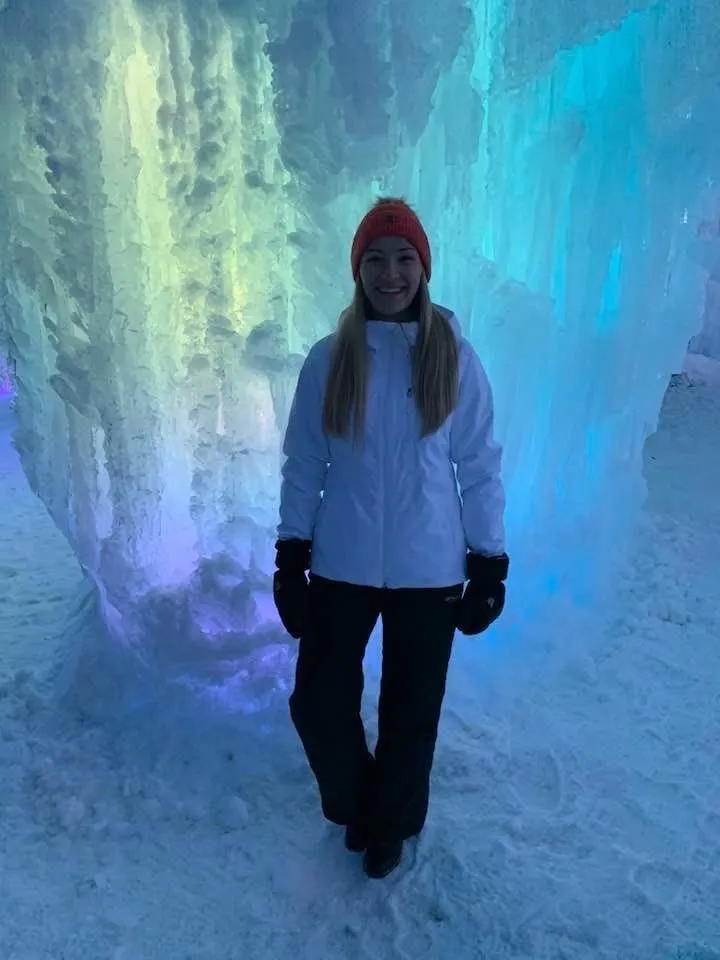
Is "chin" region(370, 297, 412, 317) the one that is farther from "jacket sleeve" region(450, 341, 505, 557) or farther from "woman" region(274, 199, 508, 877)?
"jacket sleeve" region(450, 341, 505, 557)

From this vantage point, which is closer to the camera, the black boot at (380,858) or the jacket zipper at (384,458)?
the jacket zipper at (384,458)

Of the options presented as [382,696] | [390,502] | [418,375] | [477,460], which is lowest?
[382,696]

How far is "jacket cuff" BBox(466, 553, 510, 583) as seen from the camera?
77.5 inches

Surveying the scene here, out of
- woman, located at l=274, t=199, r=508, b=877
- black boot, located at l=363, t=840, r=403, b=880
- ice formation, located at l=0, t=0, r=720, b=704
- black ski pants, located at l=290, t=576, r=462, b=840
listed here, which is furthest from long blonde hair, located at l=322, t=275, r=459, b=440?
black boot, located at l=363, t=840, r=403, b=880

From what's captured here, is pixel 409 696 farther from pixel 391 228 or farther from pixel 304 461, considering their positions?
pixel 391 228

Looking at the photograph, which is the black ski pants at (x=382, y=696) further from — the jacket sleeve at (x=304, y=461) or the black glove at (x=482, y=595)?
the jacket sleeve at (x=304, y=461)

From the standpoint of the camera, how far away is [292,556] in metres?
1.98

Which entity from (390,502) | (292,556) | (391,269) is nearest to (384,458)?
(390,502)

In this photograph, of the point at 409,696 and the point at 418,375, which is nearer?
the point at 418,375

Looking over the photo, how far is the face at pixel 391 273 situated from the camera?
1.86 m

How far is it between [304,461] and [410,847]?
3.82ft

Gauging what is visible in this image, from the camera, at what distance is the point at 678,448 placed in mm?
6617

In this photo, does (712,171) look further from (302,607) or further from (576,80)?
(302,607)

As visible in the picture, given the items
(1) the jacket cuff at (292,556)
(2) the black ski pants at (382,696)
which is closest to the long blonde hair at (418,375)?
(1) the jacket cuff at (292,556)
